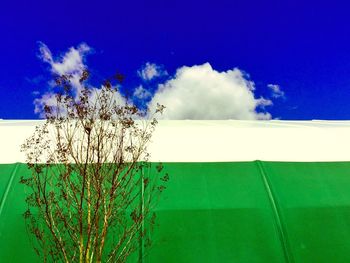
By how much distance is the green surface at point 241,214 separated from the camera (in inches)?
450

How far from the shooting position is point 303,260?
11555 mm

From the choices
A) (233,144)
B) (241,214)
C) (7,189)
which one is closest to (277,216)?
(241,214)

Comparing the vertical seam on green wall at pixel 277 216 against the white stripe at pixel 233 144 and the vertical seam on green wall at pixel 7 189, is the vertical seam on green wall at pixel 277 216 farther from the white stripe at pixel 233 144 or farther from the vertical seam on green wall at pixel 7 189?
the vertical seam on green wall at pixel 7 189

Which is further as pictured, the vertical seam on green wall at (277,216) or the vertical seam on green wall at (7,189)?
the vertical seam on green wall at (7,189)

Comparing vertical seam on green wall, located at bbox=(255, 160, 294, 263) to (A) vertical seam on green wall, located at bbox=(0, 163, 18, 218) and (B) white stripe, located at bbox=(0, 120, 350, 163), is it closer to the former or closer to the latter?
(B) white stripe, located at bbox=(0, 120, 350, 163)

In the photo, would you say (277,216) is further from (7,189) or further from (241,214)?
(7,189)

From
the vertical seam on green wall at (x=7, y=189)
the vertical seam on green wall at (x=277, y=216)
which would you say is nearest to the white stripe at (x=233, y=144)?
the vertical seam on green wall at (x=7, y=189)

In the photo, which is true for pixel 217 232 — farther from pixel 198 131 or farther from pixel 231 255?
pixel 198 131

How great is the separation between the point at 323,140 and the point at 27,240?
31.0 ft

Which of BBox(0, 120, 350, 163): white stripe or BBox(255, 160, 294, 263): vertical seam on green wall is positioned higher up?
BBox(0, 120, 350, 163): white stripe

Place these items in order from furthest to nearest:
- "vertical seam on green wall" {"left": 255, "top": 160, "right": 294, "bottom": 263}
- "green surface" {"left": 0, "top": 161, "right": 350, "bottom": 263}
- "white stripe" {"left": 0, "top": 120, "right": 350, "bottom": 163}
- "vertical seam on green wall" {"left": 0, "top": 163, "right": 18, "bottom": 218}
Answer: "white stripe" {"left": 0, "top": 120, "right": 350, "bottom": 163} < "vertical seam on green wall" {"left": 0, "top": 163, "right": 18, "bottom": 218} < "vertical seam on green wall" {"left": 255, "top": 160, "right": 294, "bottom": 263} < "green surface" {"left": 0, "top": 161, "right": 350, "bottom": 263}

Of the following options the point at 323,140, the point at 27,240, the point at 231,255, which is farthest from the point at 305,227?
the point at 27,240

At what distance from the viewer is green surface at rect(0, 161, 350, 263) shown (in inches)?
450

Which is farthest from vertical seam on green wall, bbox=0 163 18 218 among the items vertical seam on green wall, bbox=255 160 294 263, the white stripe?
vertical seam on green wall, bbox=255 160 294 263
